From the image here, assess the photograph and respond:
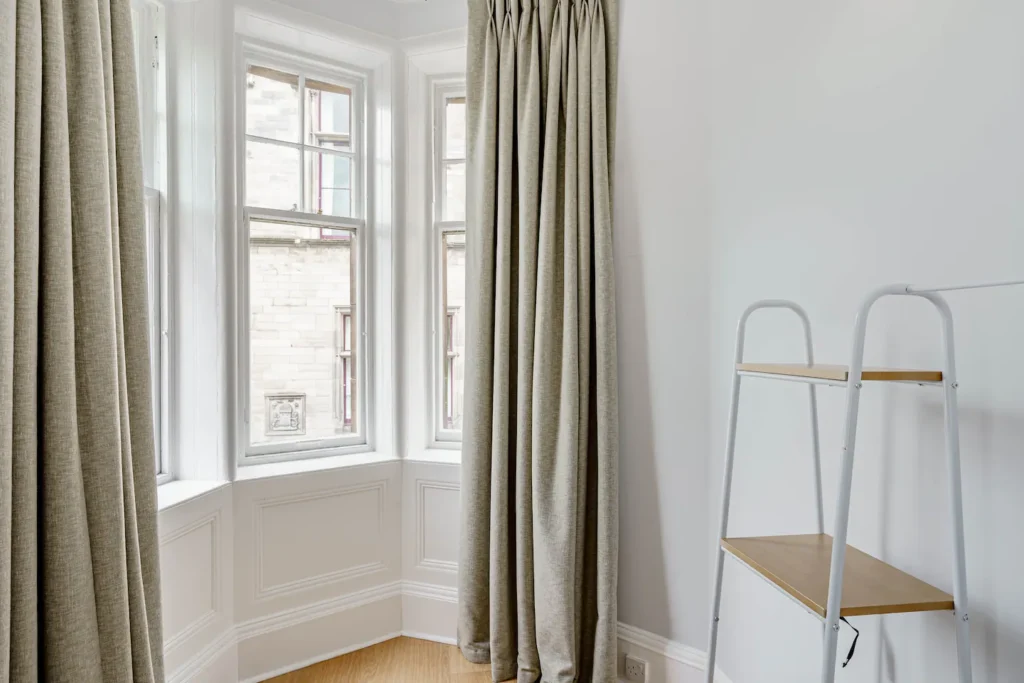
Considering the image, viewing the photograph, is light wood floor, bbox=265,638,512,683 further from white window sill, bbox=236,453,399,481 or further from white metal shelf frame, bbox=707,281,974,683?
white metal shelf frame, bbox=707,281,974,683

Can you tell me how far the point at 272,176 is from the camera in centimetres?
245

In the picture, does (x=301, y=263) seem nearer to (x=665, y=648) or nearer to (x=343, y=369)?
(x=343, y=369)

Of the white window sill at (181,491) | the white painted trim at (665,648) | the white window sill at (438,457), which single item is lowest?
the white painted trim at (665,648)

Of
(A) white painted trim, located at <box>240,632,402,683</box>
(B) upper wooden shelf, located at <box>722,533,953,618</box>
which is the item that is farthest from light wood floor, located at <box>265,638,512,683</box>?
(B) upper wooden shelf, located at <box>722,533,953,618</box>

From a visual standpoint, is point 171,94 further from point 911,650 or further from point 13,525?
point 911,650

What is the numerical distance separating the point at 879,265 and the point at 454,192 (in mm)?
1789

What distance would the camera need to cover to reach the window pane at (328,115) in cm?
254

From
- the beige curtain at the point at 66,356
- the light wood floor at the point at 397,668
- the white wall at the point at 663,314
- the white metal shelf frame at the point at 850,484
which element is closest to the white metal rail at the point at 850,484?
the white metal shelf frame at the point at 850,484

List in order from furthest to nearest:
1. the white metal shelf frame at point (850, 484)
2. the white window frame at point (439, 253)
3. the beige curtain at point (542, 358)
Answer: the white window frame at point (439, 253), the beige curtain at point (542, 358), the white metal shelf frame at point (850, 484)

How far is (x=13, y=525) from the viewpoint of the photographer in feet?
3.92

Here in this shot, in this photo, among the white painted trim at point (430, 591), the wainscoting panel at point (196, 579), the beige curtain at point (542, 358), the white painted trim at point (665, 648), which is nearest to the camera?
the wainscoting panel at point (196, 579)

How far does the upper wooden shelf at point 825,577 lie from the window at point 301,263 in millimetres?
1719

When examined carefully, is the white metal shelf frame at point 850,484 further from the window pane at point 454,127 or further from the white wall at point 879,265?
the window pane at point 454,127

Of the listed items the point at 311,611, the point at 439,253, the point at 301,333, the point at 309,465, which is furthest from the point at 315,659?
the point at 439,253
